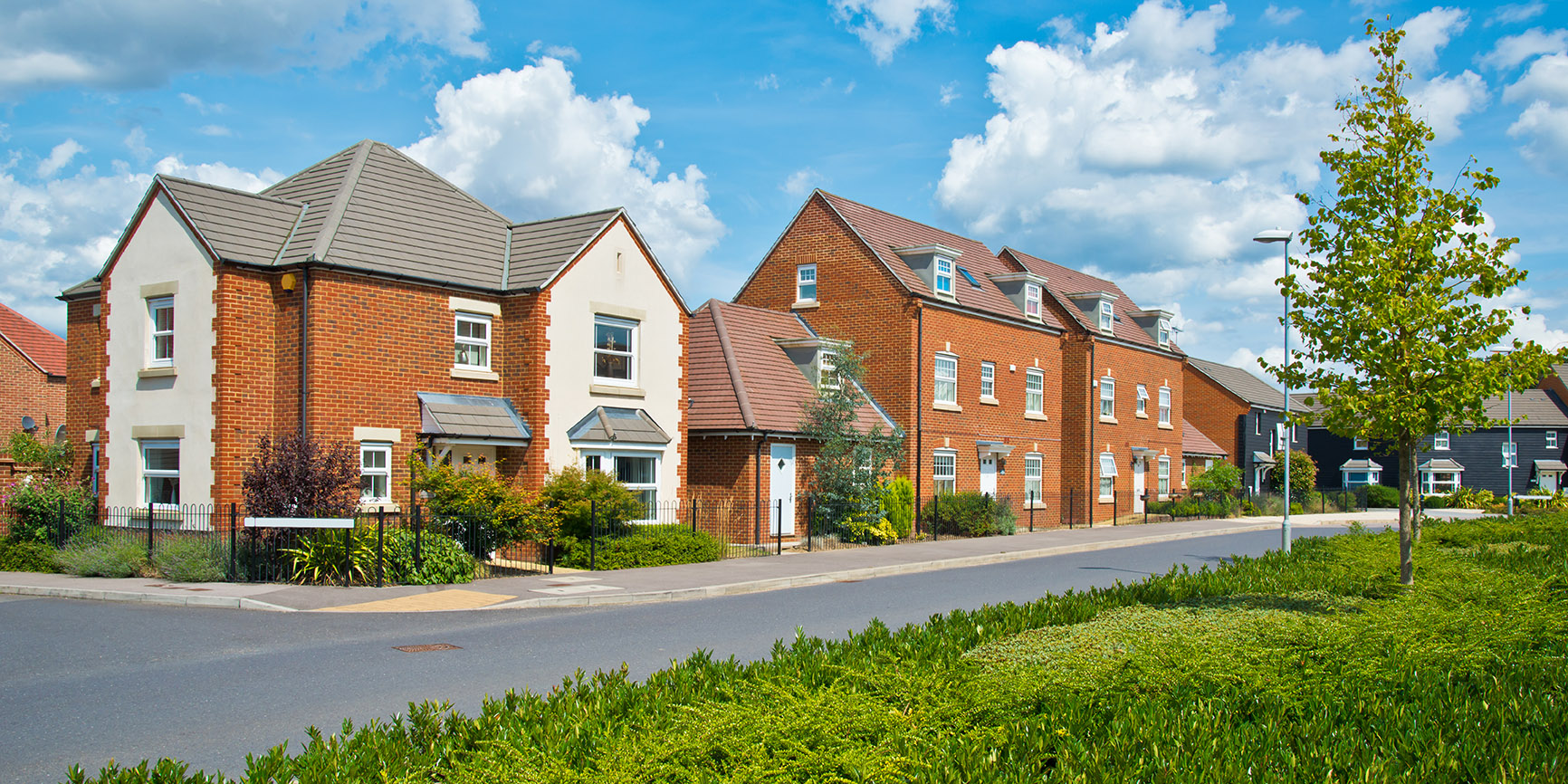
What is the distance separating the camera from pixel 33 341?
3884 centimetres

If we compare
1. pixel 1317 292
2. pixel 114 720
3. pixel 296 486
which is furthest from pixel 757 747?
pixel 296 486

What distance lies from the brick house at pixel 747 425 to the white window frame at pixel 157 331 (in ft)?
37.1

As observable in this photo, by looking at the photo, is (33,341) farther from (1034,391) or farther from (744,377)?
(1034,391)

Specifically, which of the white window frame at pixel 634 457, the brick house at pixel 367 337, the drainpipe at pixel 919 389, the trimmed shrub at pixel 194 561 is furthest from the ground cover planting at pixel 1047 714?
the drainpipe at pixel 919 389

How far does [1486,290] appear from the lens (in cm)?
1138

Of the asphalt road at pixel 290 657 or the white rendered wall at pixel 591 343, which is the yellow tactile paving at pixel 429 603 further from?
the white rendered wall at pixel 591 343

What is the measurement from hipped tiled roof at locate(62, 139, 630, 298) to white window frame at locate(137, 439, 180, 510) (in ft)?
13.0

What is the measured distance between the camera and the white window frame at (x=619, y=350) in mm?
23500

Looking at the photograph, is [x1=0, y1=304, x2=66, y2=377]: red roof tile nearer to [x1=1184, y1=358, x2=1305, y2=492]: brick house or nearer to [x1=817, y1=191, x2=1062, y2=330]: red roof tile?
[x1=817, y1=191, x2=1062, y2=330]: red roof tile

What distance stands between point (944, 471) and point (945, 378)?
2756mm

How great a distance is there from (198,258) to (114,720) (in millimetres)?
14068

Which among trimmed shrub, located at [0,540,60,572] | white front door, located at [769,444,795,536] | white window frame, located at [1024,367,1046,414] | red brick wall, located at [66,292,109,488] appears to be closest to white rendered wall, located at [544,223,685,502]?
white front door, located at [769,444,795,536]

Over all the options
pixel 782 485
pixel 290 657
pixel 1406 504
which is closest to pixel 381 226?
pixel 782 485

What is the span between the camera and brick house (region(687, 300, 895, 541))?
26.3 meters
